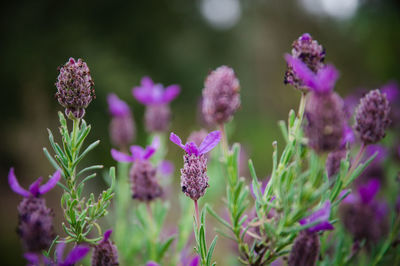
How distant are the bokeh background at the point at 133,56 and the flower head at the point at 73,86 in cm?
134

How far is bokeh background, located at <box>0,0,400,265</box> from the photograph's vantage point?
242 centimetres

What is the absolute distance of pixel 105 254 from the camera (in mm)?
480

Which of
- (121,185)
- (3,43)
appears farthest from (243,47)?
(121,185)

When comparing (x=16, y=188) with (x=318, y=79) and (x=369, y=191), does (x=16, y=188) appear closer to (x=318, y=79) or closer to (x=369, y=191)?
(x=318, y=79)

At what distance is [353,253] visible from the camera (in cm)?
61

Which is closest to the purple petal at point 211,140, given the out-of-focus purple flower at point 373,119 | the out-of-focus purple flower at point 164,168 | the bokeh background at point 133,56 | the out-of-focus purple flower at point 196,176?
the out-of-focus purple flower at point 196,176

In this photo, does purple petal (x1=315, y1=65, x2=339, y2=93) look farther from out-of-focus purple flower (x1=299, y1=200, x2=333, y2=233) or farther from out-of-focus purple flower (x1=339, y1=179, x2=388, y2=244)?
out-of-focus purple flower (x1=339, y1=179, x2=388, y2=244)

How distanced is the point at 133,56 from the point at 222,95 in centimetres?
305

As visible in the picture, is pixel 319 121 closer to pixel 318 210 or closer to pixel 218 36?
pixel 318 210

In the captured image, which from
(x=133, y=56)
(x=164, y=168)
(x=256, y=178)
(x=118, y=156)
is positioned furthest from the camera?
(x=133, y=56)

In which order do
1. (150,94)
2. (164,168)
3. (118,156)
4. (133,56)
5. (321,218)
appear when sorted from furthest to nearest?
(133,56), (150,94), (164,168), (118,156), (321,218)

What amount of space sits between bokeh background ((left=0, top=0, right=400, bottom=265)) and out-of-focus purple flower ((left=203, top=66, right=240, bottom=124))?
135 centimetres

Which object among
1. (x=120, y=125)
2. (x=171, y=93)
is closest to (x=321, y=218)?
(x=171, y=93)

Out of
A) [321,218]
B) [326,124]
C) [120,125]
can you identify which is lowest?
[321,218]
